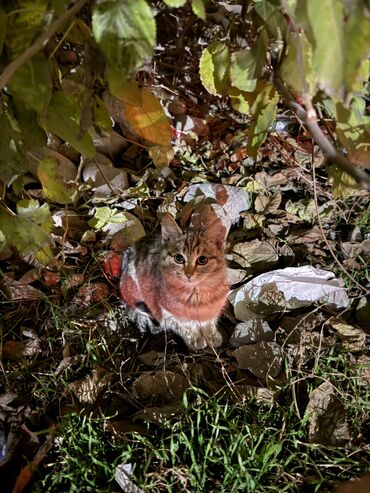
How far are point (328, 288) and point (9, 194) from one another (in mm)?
1308

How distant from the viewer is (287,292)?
1945 millimetres

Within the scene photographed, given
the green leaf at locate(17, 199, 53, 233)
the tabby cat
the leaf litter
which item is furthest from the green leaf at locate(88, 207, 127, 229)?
the green leaf at locate(17, 199, 53, 233)

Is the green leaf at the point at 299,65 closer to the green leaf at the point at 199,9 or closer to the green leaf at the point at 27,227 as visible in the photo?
the green leaf at the point at 199,9

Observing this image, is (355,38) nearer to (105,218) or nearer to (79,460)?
(79,460)

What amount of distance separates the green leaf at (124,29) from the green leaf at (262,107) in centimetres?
53

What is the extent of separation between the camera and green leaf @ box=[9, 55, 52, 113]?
3.45 feet

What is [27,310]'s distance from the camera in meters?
1.95

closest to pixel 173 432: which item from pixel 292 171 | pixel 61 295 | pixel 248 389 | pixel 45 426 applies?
pixel 248 389

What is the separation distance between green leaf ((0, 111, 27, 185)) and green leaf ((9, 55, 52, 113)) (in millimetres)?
204

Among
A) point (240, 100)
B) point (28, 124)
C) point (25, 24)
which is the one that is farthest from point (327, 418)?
point (25, 24)

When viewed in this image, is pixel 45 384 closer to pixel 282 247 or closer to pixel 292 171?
pixel 282 247

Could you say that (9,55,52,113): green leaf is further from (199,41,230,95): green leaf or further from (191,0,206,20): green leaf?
(199,41,230,95): green leaf

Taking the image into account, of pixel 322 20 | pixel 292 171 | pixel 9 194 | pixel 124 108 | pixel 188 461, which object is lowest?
pixel 188 461

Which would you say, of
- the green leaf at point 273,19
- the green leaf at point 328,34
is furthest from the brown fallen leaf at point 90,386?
the green leaf at point 328,34
